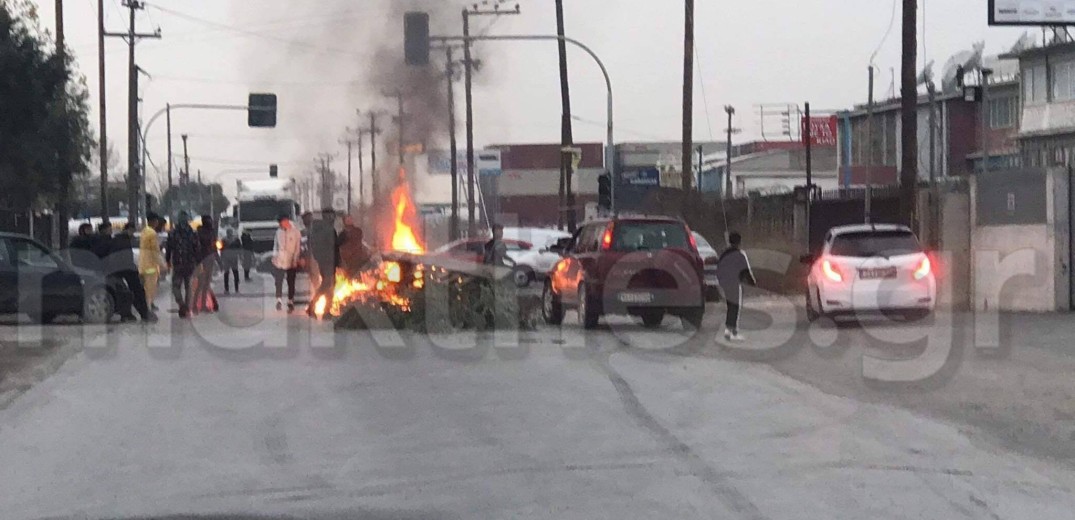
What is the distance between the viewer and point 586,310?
2111cm

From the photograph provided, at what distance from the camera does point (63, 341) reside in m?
19.0

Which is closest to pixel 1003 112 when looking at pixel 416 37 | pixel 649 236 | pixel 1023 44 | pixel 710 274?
pixel 1023 44

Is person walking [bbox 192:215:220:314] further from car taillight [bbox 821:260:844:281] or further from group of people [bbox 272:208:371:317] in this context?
car taillight [bbox 821:260:844:281]

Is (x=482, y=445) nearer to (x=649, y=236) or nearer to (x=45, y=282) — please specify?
(x=649, y=236)

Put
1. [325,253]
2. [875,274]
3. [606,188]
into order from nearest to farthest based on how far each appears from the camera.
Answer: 1. [875,274]
2. [325,253]
3. [606,188]

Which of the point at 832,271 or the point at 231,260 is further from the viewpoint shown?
the point at 231,260

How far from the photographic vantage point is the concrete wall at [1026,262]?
22203 mm

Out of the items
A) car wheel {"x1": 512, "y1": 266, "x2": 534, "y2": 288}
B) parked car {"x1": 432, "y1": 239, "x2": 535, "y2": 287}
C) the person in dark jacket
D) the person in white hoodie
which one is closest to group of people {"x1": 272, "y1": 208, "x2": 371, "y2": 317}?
the person in white hoodie

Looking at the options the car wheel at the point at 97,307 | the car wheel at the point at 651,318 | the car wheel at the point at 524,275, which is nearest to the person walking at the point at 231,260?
the car wheel at the point at 524,275

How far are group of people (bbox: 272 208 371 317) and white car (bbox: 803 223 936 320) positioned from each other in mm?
7016

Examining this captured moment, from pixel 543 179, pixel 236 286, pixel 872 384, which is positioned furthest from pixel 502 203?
pixel 872 384

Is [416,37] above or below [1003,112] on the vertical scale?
below

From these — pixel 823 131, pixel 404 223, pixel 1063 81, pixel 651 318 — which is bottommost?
pixel 651 318

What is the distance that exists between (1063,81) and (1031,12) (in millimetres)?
24480
